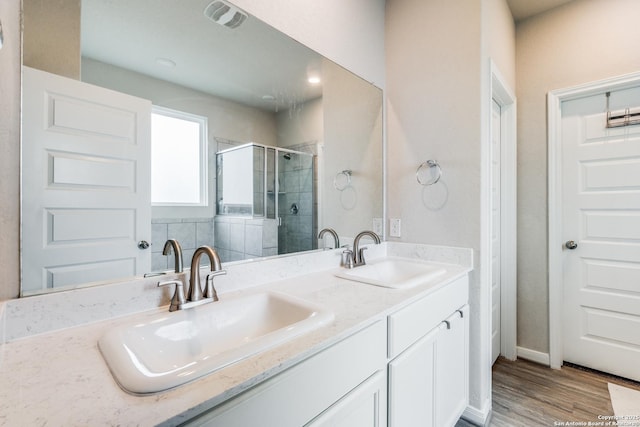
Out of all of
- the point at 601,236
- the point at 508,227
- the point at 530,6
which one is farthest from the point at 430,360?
the point at 530,6

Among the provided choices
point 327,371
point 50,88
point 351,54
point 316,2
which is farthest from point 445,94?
point 50,88

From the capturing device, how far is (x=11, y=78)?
0.79 m

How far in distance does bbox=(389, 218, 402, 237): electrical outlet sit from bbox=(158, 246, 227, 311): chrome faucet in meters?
1.28

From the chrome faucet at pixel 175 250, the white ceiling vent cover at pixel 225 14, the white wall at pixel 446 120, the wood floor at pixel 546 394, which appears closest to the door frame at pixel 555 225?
the wood floor at pixel 546 394

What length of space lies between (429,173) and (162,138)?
57.3 inches

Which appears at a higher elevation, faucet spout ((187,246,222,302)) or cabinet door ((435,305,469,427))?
faucet spout ((187,246,222,302))

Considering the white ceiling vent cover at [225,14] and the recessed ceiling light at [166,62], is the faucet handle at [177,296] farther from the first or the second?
the white ceiling vent cover at [225,14]

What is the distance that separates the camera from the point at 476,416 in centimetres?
164

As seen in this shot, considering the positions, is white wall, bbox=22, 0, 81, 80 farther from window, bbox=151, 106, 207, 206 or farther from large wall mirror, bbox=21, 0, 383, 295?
window, bbox=151, 106, 207, 206

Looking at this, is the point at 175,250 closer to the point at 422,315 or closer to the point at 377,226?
the point at 422,315

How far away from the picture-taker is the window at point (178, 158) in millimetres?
1051

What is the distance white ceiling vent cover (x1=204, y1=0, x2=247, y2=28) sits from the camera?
3.81ft

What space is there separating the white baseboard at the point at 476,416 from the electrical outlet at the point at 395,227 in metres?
1.05

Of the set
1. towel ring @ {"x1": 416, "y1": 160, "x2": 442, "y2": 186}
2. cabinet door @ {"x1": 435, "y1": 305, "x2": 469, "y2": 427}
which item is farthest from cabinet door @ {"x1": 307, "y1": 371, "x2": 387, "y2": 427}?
towel ring @ {"x1": 416, "y1": 160, "x2": 442, "y2": 186}
